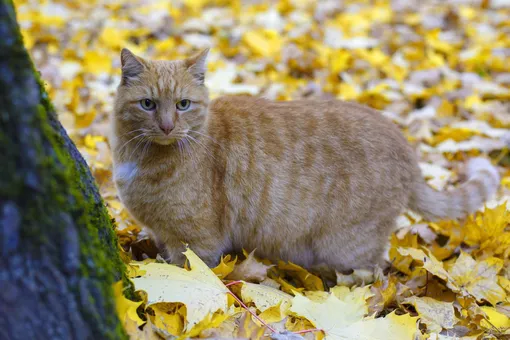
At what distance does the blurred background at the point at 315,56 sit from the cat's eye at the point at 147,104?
845 millimetres

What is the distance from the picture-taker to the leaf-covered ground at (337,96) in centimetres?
239

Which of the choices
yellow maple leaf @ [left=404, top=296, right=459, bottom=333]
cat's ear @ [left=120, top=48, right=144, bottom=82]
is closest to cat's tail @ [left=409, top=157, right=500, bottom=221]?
yellow maple leaf @ [left=404, top=296, right=459, bottom=333]

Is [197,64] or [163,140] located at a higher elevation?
[197,64]

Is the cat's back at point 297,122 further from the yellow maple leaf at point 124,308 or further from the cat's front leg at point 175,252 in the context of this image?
the yellow maple leaf at point 124,308

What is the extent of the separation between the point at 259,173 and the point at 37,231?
1.73 m

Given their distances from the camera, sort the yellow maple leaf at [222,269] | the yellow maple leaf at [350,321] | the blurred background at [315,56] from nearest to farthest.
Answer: the yellow maple leaf at [350,321]
the yellow maple leaf at [222,269]
the blurred background at [315,56]

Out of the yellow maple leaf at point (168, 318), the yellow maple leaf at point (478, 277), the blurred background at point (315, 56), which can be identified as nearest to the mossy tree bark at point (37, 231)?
the yellow maple leaf at point (168, 318)

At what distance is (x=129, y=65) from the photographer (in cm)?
294

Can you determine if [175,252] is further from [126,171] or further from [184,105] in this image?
[184,105]

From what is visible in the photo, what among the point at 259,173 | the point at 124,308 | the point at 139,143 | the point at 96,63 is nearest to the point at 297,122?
the point at 259,173

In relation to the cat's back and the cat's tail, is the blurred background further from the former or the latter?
the cat's back

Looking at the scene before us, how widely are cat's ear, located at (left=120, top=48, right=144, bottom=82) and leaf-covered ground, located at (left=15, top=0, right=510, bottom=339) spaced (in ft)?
3.07

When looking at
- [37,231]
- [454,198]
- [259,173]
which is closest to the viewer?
[37,231]

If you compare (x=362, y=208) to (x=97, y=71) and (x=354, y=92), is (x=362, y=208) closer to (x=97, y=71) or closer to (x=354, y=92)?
(x=354, y=92)
